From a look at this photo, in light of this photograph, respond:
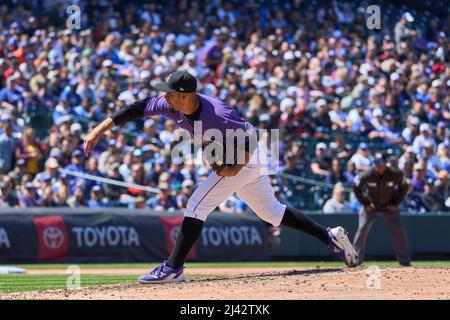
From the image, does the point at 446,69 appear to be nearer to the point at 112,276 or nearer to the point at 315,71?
the point at 315,71

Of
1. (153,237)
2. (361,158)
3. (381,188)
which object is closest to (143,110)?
(381,188)

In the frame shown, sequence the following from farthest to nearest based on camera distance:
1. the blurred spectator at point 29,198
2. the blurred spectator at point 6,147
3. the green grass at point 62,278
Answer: the blurred spectator at point 6,147, the blurred spectator at point 29,198, the green grass at point 62,278

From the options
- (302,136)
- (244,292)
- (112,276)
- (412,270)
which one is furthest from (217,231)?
(244,292)

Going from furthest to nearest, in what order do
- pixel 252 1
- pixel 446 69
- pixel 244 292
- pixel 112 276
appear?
pixel 252 1 → pixel 446 69 → pixel 112 276 → pixel 244 292

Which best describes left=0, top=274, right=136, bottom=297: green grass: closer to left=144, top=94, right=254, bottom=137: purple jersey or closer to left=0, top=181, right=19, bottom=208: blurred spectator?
left=144, top=94, right=254, bottom=137: purple jersey

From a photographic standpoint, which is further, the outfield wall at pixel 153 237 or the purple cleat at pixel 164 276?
the outfield wall at pixel 153 237

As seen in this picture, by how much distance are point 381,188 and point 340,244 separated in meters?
5.44

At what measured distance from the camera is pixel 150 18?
2373 centimetres

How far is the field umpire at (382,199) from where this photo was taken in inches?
590

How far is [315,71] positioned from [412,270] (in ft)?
41.3

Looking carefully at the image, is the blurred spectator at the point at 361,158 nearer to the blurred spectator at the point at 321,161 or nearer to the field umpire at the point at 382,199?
the blurred spectator at the point at 321,161

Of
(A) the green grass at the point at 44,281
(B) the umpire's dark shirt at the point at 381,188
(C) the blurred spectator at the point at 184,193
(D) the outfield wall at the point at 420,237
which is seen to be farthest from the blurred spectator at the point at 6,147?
(D) the outfield wall at the point at 420,237

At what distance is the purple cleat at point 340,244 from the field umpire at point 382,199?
5.05 m

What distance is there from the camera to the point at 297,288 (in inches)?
332
